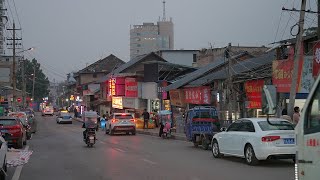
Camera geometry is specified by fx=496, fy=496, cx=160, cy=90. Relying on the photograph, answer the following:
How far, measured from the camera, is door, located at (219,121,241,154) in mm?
16969

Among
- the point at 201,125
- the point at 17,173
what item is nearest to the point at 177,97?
the point at 201,125

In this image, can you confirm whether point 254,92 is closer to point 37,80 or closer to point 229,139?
point 229,139

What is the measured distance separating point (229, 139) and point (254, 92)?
11.0m

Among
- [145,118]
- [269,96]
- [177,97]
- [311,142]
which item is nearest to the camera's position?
[311,142]

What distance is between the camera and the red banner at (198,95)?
3494cm

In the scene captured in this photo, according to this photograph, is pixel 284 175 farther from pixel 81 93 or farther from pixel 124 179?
pixel 81 93

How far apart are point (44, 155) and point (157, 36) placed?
13186cm

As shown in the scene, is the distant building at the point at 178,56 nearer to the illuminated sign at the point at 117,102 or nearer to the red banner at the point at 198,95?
the illuminated sign at the point at 117,102

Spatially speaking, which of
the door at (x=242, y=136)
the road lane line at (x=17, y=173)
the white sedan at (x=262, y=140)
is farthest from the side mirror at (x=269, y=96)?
the road lane line at (x=17, y=173)

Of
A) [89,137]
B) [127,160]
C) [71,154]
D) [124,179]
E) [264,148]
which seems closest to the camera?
[124,179]

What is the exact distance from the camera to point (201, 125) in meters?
23.8

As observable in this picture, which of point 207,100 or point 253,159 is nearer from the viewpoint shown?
point 253,159

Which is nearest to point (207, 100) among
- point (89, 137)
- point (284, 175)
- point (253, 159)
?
point (89, 137)

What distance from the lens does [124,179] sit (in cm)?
1238
